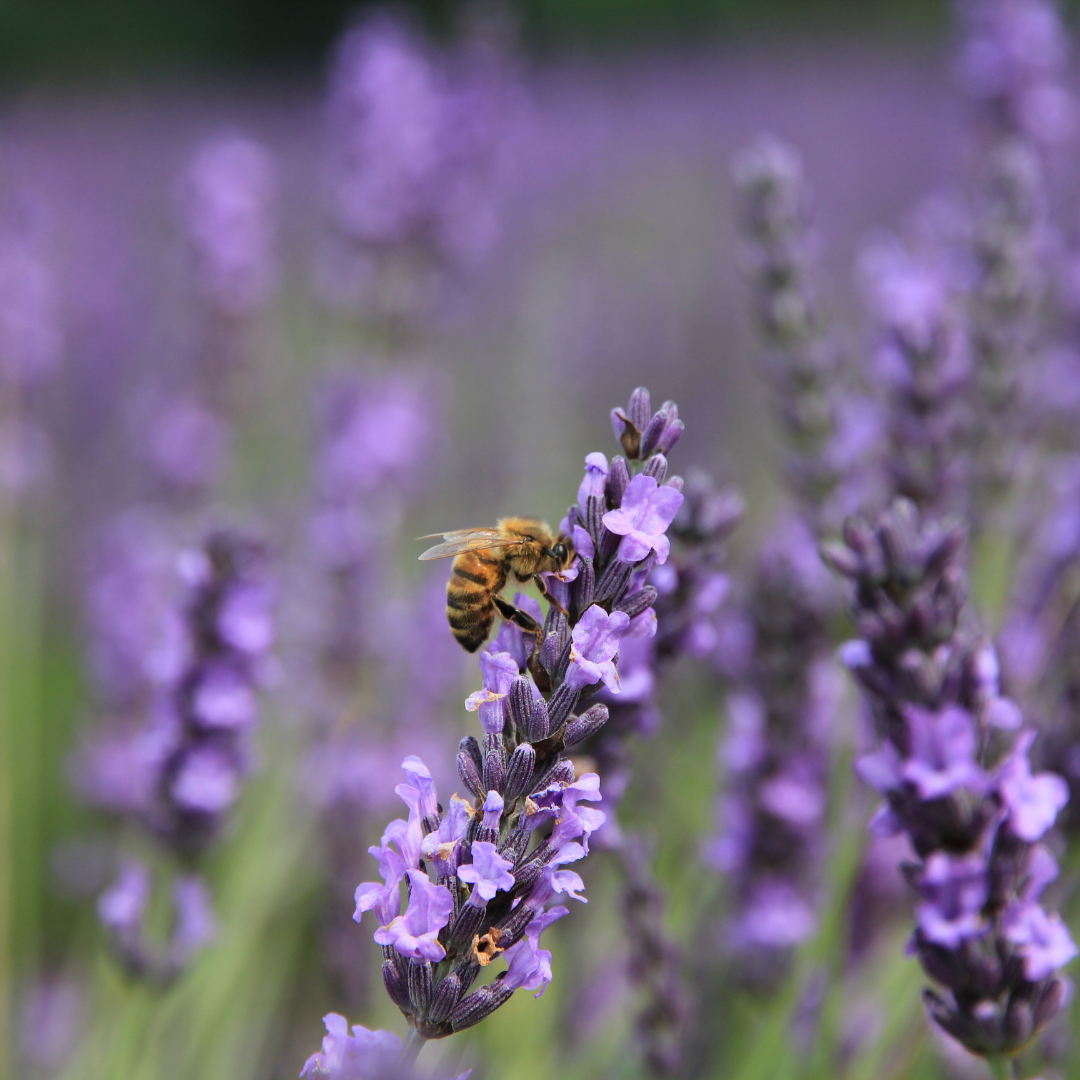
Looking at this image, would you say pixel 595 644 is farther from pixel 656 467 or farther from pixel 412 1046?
pixel 412 1046

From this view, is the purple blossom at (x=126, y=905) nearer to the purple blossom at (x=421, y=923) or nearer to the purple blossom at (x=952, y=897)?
the purple blossom at (x=421, y=923)

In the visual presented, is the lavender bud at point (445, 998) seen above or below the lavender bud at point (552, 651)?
below

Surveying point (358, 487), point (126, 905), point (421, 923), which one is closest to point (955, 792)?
point (421, 923)

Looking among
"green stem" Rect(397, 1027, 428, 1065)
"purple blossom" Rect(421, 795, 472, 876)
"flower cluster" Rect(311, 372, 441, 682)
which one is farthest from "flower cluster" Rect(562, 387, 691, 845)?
"flower cluster" Rect(311, 372, 441, 682)

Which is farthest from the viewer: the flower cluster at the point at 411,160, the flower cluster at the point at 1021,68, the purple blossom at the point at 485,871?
the flower cluster at the point at 411,160

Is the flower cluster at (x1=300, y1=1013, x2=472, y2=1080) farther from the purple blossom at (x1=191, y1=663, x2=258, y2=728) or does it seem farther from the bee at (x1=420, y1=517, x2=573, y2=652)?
the purple blossom at (x1=191, y1=663, x2=258, y2=728)

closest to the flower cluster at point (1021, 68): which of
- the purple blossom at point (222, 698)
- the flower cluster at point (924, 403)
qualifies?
the flower cluster at point (924, 403)

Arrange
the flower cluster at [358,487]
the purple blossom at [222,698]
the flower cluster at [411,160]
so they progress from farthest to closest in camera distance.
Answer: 1. the flower cluster at [411,160]
2. the flower cluster at [358,487]
3. the purple blossom at [222,698]

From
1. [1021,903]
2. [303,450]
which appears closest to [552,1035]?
[1021,903]
